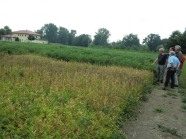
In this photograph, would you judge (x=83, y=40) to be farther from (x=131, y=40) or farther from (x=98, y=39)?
(x=131, y=40)

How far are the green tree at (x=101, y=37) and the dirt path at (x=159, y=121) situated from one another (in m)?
101

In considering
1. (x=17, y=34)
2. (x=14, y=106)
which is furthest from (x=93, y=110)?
(x=17, y=34)

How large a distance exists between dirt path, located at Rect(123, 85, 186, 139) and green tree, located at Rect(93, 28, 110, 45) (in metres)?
101

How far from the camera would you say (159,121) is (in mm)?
7930

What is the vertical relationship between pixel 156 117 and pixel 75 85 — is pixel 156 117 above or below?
below

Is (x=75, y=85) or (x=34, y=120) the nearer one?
(x=34, y=120)

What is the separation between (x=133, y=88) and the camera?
1013cm

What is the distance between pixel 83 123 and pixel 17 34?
133m

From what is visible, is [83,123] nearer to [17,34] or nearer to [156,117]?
[156,117]

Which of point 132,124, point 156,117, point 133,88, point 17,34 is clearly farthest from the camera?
point 17,34

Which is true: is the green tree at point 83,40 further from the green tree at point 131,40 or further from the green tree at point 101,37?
the green tree at point 131,40

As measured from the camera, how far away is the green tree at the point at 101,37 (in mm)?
112812

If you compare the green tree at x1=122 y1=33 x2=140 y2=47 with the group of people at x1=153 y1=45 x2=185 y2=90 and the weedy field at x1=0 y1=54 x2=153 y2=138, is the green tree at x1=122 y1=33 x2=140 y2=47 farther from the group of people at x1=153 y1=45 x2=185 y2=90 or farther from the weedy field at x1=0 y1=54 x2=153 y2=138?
the weedy field at x1=0 y1=54 x2=153 y2=138

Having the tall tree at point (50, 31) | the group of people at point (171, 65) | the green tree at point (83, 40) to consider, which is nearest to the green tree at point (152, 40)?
the green tree at point (83, 40)
